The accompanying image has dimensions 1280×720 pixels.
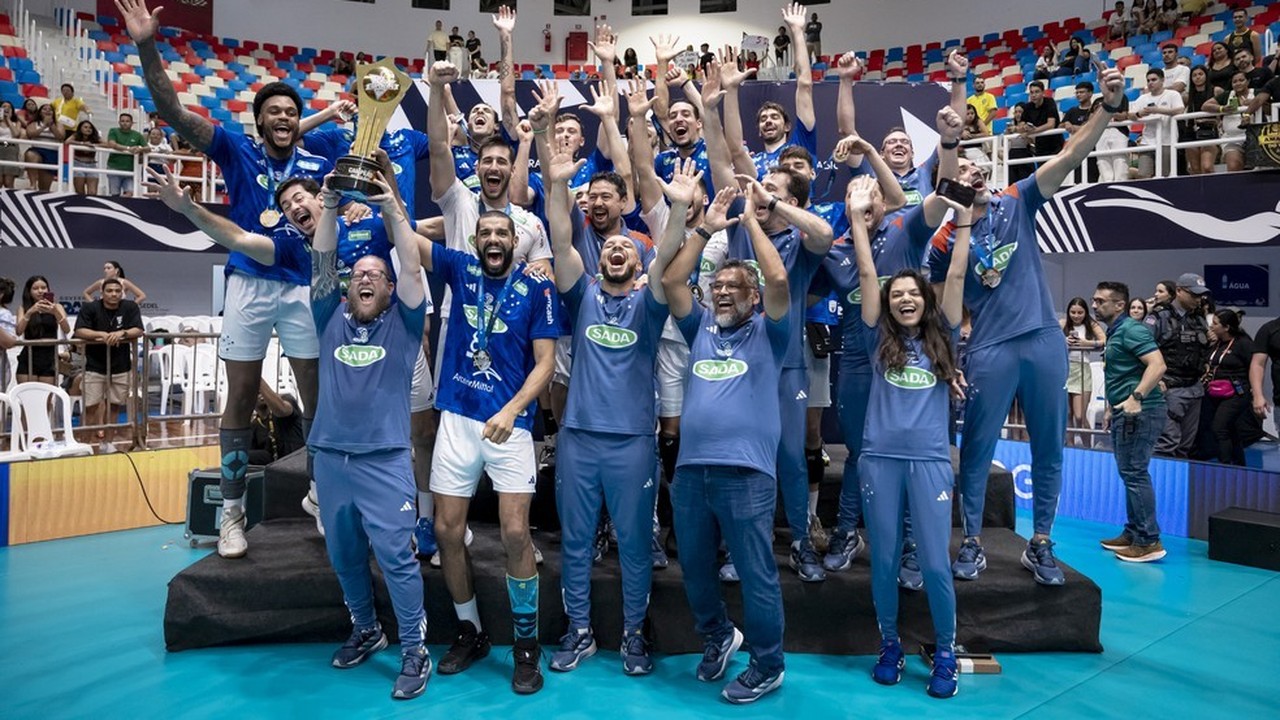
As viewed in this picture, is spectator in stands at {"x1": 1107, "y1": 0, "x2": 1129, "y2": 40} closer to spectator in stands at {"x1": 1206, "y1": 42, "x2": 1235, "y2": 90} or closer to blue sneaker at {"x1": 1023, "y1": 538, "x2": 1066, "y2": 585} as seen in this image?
spectator in stands at {"x1": 1206, "y1": 42, "x2": 1235, "y2": 90}

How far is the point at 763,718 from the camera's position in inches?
164

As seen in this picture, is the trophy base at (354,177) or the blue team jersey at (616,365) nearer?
the trophy base at (354,177)

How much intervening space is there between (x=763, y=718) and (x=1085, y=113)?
10.5 m

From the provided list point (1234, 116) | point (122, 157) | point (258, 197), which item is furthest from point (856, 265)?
point (122, 157)

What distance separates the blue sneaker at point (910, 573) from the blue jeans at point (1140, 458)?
296cm

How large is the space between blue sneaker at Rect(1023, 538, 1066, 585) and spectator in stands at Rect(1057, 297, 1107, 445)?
462cm

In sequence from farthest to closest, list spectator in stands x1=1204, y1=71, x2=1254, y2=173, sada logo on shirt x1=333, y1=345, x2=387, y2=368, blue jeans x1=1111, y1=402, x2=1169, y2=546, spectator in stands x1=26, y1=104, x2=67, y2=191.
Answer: spectator in stands x1=26, y1=104, x2=67, y2=191 < spectator in stands x1=1204, y1=71, x2=1254, y2=173 < blue jeans x1=1111, y1=402, x2=1169, y2=546 < sada logo on shirt x1=333, y1=345, x2=387, y2=368

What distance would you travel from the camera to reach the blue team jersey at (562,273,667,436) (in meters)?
Result: 4.48

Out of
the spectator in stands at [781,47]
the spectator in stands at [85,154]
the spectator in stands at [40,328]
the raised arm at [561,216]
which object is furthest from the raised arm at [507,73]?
the spectator in stands at [781,47]

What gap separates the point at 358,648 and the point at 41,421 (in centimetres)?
443

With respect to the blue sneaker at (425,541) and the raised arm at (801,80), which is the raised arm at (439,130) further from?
the raised arm at (801,80)

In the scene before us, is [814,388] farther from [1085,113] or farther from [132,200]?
[132,200]

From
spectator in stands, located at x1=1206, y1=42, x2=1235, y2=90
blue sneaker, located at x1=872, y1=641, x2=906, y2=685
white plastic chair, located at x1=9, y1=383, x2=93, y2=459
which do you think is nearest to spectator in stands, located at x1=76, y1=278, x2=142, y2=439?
white plastic chair, located at x1=9, y1=383, x2=93, y2=459

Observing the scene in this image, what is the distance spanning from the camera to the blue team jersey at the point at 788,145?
18.1ft
